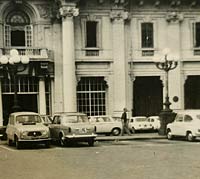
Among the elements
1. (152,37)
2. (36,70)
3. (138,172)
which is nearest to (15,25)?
(36,70)

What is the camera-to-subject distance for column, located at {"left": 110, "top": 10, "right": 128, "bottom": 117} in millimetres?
42812

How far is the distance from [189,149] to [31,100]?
18.8m

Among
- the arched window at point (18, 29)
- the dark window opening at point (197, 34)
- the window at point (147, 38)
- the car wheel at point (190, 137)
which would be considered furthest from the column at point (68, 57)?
the car wheel at point (190, 137)

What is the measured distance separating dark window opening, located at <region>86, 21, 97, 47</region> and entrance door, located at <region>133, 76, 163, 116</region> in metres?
4.46

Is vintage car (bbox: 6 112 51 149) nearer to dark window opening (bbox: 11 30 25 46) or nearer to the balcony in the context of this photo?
the balcony

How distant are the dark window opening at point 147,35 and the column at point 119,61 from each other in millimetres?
1911

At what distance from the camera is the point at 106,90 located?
4362cm

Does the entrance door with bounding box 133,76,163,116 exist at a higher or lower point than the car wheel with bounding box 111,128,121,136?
higher

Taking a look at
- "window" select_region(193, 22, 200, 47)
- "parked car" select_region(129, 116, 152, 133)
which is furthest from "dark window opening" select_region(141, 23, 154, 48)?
"parked car" select_region(129, 116, 152, 133)

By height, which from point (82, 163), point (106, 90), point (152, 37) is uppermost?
point (152, 37)

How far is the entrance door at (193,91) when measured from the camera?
45688mm

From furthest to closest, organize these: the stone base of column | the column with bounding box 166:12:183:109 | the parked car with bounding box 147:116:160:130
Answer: the column with bounding box 166:12:183:109, the parked car with bounding box 147:116:160:130, the stone base of column

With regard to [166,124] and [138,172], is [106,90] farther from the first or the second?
[138,172]

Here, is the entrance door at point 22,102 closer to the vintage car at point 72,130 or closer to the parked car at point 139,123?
the parked car at point 139,123
